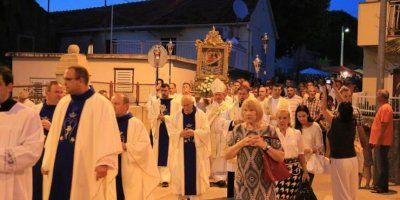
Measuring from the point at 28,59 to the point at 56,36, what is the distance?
514 inches

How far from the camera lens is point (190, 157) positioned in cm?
971

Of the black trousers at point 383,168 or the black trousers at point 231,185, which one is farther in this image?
the black trousers at point 383,168

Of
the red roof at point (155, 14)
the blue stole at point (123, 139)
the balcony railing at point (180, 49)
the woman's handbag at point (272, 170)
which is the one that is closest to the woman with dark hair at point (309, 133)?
the woman's handbag at point (272, 170)

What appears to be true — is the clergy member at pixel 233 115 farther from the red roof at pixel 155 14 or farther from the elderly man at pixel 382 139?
the red roof at pixel 155 14

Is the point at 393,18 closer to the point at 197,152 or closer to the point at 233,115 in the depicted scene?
the point at 233,115

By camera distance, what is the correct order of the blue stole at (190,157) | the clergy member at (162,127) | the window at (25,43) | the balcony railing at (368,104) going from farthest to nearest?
the window at (25,43)
the balcony railing at (368,104)
the clergy member at (162,127)
the blue stole at (190,157)

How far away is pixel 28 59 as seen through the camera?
78.3 feet

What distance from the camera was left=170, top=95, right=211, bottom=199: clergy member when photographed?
31.3 feet

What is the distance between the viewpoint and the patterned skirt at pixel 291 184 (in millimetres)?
7746

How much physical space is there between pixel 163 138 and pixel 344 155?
5219mm

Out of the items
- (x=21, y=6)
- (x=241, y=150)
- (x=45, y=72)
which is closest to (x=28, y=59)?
(x=45, y=72)

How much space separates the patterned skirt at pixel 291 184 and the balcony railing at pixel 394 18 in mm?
13147

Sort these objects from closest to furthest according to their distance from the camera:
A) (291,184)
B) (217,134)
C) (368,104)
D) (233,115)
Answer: (291,184), (233,115), (217,134), (368,104)

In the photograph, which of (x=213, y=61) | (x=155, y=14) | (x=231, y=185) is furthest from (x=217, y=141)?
(x=155, y=14)
